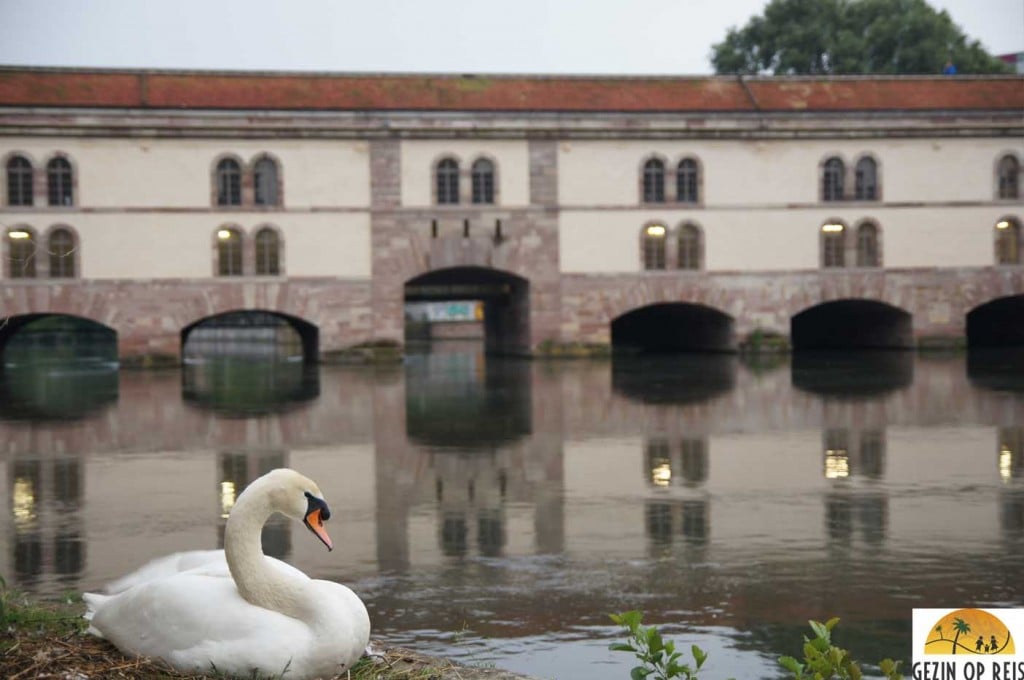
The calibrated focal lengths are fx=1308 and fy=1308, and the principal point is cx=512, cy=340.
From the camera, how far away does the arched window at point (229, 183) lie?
124ft

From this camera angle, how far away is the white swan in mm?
5543

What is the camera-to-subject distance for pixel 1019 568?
30.2 ft

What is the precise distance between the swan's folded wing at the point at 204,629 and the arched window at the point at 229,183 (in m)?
32.9

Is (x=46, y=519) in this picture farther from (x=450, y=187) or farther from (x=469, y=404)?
(x=450, y=187)

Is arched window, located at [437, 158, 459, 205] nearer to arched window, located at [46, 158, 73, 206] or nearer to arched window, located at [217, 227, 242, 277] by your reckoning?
arched window, located at [217, 227, 242, 277]

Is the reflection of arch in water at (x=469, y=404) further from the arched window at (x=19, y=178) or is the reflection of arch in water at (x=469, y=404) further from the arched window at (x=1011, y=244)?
the arched window at (x=1011, y=244)

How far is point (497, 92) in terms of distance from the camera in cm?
4006

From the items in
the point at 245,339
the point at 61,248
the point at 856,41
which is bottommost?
the point at 245,339

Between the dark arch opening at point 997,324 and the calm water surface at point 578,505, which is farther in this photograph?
the dark arch opening at point 997,324

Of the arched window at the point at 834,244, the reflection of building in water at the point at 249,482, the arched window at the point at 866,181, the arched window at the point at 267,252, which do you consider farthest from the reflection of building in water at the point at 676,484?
the arched window at the point at 866,181

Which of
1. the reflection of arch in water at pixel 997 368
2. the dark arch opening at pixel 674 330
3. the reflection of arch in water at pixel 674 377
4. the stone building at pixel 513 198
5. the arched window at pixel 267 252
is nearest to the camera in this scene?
the reflection of arch in water at pixel 674 377

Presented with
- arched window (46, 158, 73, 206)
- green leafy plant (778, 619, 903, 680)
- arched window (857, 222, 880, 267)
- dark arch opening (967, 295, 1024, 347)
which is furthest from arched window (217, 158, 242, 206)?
green leafy plant (778, 619, 903, 680)

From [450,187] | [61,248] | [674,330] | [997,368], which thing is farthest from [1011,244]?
[61,248]

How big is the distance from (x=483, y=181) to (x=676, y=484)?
26493mm
